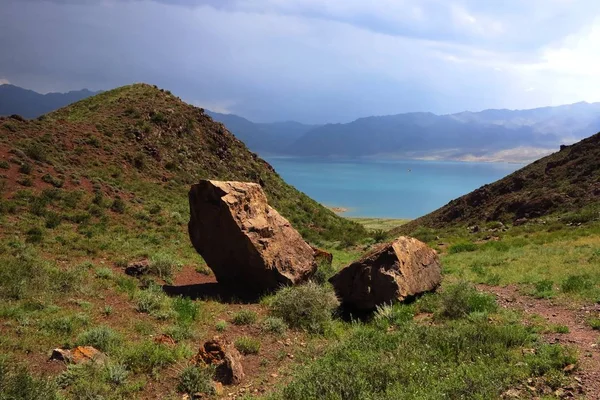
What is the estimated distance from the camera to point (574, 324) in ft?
28.3

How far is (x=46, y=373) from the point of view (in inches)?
260

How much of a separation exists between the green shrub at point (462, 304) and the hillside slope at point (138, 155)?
20.4 metres

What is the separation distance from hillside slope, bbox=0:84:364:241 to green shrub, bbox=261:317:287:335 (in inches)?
667

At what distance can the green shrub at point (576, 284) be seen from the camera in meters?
11.1

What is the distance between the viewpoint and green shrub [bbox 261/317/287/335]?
9.62m

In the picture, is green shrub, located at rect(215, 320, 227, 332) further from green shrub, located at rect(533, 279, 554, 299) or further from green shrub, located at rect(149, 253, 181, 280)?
green shrub, located at rect(533, 279, 554, 299)

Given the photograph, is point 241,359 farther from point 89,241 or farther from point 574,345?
point 89,241

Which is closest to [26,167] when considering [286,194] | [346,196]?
[286,194]

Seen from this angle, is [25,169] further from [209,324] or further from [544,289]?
[544,289]

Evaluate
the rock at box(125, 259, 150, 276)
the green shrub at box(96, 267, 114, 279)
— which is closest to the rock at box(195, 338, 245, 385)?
the green shrub at box(96, 267, 114, 279)

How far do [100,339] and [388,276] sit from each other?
6985mm

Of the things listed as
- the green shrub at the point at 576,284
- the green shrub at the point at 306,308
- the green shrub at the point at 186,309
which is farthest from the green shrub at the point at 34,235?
the green shrub at the point at 576,284

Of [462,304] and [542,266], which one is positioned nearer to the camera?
[462,304]

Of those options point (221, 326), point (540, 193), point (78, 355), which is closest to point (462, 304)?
point (221, 326)
